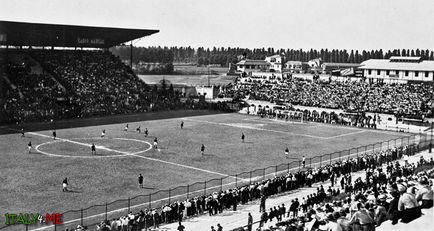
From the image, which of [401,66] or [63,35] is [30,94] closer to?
[63,35]

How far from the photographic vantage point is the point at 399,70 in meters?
89.3

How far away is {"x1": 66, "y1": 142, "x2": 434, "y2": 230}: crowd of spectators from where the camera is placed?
21.9 meters

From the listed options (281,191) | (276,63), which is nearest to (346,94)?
(281,191)

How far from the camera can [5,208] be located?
1035 inches

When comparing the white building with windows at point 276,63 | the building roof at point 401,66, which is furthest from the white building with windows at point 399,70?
the white building with windows at point 276,63

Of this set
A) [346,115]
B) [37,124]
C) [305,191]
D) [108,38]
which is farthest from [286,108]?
[305,191]

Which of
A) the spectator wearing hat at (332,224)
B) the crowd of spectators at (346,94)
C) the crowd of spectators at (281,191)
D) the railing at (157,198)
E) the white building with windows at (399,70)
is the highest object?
the white building with windows at (399,70)

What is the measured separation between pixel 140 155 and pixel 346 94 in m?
48.3

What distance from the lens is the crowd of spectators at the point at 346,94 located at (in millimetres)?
71812

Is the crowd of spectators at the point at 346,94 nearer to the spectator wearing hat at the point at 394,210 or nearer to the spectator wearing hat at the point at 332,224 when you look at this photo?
the spectator wearing hat at the point at 394,210

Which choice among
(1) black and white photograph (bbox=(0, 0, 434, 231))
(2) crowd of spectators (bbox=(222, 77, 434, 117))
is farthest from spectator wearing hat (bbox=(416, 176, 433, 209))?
(2) crowd of spectators (bbox=(222, 77, 434, 117))

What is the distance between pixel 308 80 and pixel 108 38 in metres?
38.2

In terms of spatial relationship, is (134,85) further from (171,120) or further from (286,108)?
(286,108)

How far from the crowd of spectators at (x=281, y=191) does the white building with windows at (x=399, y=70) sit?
54.2m
